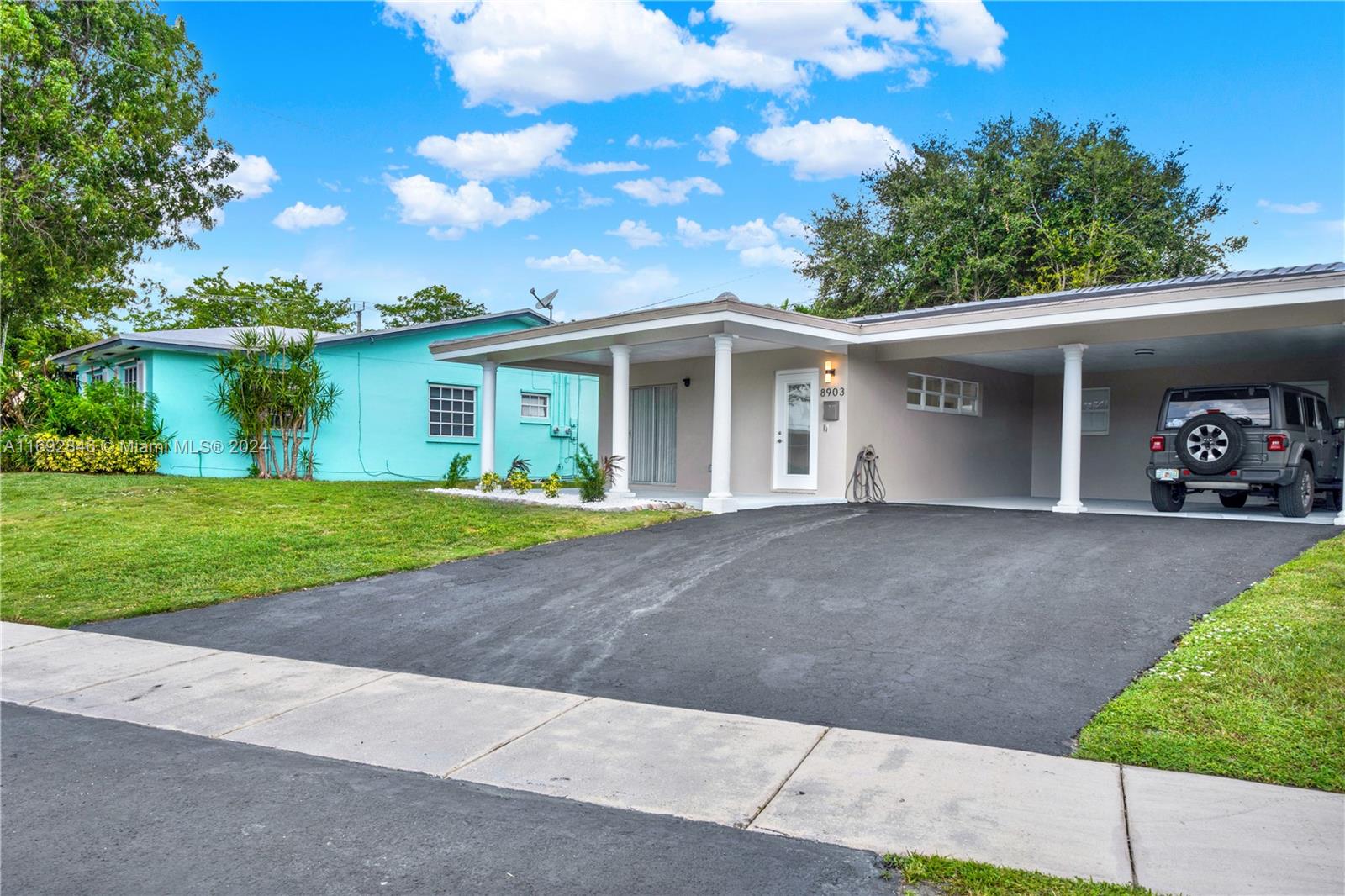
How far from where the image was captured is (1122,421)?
16.6m

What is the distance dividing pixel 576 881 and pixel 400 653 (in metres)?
3.89

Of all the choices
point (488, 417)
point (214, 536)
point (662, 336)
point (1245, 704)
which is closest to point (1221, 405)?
point (662, 336)

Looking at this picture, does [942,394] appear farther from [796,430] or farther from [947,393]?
[796,430]

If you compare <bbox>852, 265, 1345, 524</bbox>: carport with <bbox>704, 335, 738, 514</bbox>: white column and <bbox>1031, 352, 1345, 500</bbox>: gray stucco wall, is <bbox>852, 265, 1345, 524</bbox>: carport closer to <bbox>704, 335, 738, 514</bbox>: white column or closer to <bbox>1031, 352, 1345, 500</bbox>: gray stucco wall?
<bbox>1031, 352, 1345, 500</bbox>: gray stucco wall

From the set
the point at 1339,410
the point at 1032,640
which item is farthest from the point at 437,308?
the point at 1032,640

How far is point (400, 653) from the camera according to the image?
6699 mm

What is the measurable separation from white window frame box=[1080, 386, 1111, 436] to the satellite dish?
14.1m

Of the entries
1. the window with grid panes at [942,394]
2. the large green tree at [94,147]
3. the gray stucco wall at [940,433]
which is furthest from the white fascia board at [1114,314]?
the large green tree at [94,147]

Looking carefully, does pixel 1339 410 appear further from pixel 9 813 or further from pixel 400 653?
pixel 9 813

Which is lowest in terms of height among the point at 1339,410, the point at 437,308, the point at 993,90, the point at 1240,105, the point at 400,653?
the point at 400,653

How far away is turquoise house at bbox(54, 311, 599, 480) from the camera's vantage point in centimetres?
1878

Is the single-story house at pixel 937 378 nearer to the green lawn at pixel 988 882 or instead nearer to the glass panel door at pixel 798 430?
the glass panel door at pixel 798 430

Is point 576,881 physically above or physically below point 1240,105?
below

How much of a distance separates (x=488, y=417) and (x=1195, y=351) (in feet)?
38.3
